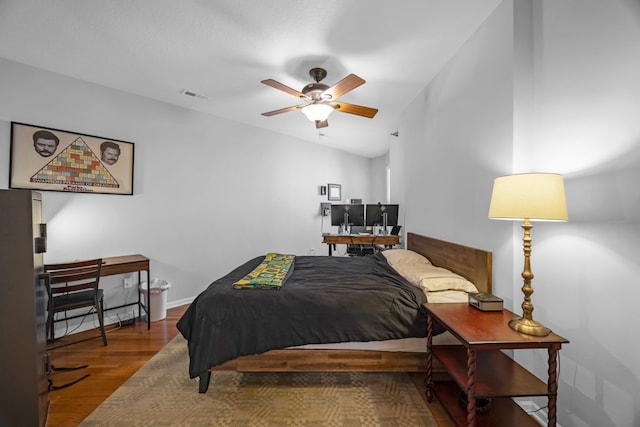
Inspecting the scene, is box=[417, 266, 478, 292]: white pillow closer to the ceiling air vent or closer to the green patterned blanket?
the green patterned blanket

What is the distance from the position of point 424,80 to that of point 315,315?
2.56 m

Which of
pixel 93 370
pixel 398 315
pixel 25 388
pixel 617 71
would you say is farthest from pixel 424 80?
pixel 93 370

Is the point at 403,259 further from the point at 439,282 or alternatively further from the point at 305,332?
the point at 305,332

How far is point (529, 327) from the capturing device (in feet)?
4.49

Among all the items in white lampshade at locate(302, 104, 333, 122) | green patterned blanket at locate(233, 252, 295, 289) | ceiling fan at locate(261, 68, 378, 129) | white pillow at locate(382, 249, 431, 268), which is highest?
ceiling fan at locate(261, 68, 378, 129)

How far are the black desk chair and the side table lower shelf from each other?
2.98m

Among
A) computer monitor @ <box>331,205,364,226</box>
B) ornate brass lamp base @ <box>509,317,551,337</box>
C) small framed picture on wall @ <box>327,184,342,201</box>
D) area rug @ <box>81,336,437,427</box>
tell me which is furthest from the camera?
small framed picture on wall @ <box>327,184,342,201</box>

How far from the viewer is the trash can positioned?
317 cm

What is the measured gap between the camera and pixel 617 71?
1273 millimetres

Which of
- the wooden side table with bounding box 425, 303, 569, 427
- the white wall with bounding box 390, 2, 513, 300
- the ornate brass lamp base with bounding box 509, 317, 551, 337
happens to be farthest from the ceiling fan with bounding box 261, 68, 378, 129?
the ornate brass lamp base with bounding box 509, 317, 551, 337

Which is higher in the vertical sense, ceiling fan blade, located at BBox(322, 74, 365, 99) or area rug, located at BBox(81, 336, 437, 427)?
ceiling fan blade, located at BBox(322, 74, 365, 99)

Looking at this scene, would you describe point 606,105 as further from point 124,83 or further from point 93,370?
point 124,83

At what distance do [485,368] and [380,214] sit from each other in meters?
2.71

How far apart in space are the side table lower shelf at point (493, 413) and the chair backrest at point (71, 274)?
9.91ft
